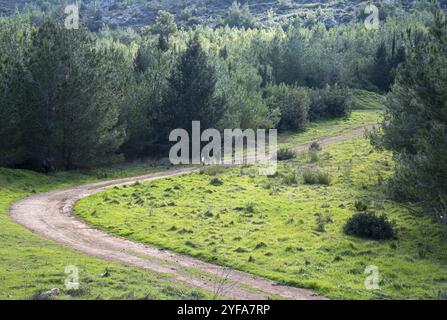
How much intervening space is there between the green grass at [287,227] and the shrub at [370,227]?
629 millimetres

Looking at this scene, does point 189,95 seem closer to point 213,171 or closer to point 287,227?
point 213,171

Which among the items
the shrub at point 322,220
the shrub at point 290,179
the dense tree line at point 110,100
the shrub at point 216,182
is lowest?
the shrub at point 216,182

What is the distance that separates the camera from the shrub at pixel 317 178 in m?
40.8

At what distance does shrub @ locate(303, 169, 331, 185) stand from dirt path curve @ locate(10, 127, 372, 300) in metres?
15.9

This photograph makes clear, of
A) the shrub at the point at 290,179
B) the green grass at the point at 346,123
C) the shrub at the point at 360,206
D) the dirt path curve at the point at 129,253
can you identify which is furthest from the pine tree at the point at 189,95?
the shrub at the point at 360,206

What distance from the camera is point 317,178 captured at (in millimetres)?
41125

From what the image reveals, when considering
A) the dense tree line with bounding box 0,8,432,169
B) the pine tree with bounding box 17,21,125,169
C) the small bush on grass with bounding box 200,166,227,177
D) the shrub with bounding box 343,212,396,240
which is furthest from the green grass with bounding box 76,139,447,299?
the dense tree line with bounding box 0,8,432,169

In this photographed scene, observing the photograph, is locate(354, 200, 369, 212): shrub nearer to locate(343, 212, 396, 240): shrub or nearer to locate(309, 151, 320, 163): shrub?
locate(343, 212, 396, 240): shrub

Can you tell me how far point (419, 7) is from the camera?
607ft

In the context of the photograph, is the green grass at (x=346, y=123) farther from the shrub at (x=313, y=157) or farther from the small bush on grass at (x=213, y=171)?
the small bush on grass at (x=213, y=171)

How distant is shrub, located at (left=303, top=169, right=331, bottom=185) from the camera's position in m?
40.8
